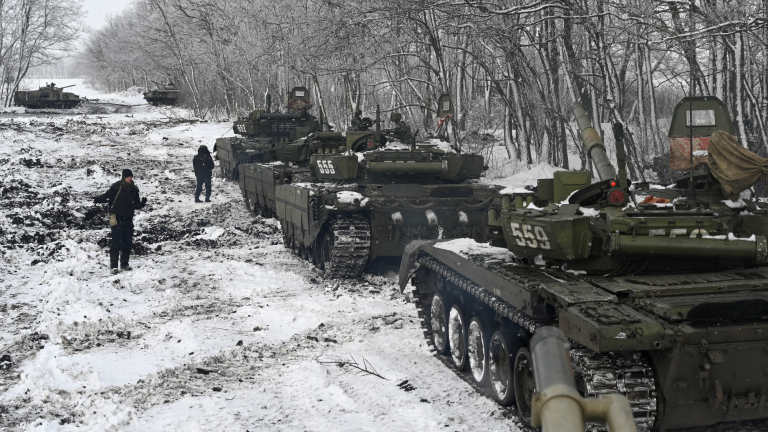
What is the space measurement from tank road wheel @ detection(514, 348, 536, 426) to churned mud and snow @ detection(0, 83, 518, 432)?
0.13m

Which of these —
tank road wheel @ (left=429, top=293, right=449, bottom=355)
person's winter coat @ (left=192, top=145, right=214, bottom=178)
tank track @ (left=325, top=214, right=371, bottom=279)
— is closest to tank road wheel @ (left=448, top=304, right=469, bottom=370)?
tank road wheel @ (left=429, top=293, right=449, bottom=355)

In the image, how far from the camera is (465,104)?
947 inches

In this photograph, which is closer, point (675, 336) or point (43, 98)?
point (675, 336)

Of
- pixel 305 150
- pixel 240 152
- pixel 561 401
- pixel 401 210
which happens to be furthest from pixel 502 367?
pixel 240 152

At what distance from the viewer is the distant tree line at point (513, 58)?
47.6 feet

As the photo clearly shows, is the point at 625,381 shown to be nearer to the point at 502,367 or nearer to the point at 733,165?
the point at 502,367

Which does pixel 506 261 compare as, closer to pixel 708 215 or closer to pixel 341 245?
pixel 708 215

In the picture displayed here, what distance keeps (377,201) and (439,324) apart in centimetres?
352

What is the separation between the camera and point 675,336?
4555 millimetres

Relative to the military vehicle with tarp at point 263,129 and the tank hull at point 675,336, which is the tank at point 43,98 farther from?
the tank hull at point 675,336

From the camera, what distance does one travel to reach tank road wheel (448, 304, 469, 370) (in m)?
7.27

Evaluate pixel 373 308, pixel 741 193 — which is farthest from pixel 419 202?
pixel 741 193

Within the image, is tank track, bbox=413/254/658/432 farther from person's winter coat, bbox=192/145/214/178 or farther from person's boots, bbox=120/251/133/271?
person's winter coat, bbox=192/145/214/178

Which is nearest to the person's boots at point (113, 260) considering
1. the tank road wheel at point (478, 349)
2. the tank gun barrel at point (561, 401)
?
the tank road wheel at point (478, 349)
